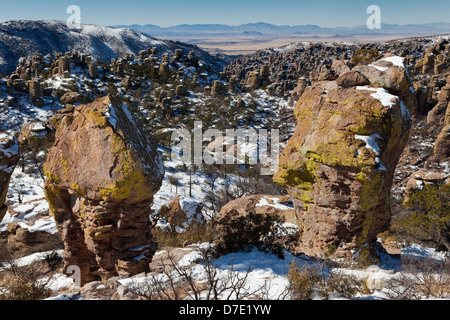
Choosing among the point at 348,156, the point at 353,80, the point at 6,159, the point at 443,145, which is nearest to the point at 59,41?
the point at 443,145

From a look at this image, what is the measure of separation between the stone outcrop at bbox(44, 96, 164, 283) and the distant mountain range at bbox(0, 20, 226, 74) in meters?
103

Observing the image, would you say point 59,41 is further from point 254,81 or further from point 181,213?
point 181,213

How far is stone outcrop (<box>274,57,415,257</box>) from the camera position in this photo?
8.18 m

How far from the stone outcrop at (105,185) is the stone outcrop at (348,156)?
15.0ft

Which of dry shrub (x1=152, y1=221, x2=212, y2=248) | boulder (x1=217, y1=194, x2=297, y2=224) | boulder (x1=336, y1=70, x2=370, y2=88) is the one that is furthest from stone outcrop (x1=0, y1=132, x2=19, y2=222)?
boulder (x1=217, y1=194, x2=297, y2=224)

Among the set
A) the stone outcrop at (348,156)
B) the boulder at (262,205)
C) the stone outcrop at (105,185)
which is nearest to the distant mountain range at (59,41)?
the boulder at (262,205)

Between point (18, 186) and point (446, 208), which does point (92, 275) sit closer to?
point (446, 208)

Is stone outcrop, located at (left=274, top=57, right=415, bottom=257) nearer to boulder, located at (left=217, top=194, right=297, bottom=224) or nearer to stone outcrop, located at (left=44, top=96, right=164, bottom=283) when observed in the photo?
stone outcrop, located at (left=44, top=96, right=164, bottom=283)

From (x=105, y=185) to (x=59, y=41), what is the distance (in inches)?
5610

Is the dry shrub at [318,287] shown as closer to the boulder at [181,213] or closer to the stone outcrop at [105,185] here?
the stone outcrop at [105,185]

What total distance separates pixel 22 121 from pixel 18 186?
652 inches

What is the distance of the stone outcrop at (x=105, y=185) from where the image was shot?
6820mm

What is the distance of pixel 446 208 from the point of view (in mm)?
9516
